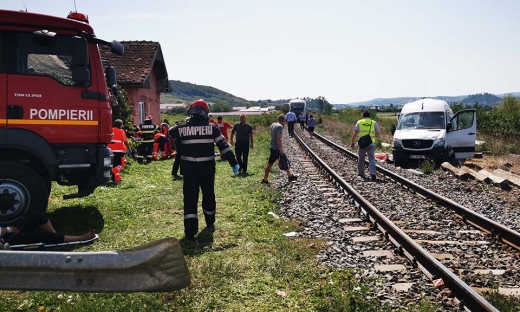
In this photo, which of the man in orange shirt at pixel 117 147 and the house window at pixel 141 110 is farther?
the house window at pixel 141 110

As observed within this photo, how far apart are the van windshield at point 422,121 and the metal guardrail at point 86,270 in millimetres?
16190

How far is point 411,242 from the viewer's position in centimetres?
631

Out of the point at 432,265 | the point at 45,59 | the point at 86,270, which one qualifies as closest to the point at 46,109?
the point at 45,59

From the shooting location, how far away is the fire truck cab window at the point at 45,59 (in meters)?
6.70

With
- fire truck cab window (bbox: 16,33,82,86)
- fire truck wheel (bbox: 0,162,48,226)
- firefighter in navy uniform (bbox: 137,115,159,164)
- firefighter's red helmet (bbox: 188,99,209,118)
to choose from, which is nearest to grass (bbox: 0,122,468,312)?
fire truck wheel (bbox: 0,162,48,226)

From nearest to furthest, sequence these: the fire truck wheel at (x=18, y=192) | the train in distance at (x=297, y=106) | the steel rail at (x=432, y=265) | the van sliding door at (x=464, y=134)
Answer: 1. the steel rail at (x=432, y=265)
2. the fire truck wheel at (x=18, y=192)
3. the van sliding door at (x=464, y=134)
4. the train in distance at (x=297, y=106)

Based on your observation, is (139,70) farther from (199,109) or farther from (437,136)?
(199,109)

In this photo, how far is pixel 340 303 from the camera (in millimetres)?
4531

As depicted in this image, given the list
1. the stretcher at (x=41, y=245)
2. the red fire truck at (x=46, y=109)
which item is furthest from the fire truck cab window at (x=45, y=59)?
the stretcher at (x=41, y=245)

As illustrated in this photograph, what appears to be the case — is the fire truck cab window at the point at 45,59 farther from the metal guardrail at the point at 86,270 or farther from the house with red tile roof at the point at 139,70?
the house with red tile roof at the point at 139,70

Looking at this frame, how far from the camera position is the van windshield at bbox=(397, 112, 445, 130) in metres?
17.5

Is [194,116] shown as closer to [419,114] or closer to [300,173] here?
[300,173]

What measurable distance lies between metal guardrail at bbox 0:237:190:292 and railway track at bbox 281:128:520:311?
2785 millimetres

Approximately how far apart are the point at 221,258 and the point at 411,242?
8.28 feet
